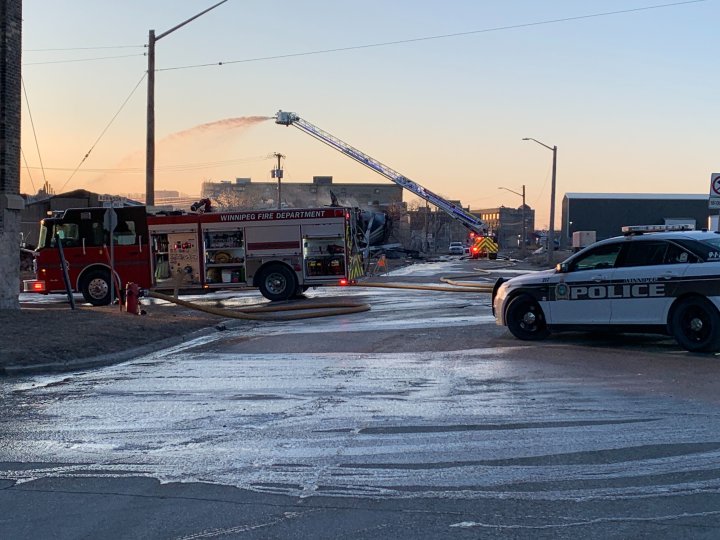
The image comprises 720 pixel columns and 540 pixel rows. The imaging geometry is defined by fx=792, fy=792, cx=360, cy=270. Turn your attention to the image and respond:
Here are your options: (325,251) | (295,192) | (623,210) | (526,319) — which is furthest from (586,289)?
(295,192)

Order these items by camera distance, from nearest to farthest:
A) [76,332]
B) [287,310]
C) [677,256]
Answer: [677,256] → [76,332] → [287,310]

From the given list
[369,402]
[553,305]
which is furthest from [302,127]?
[369,402]

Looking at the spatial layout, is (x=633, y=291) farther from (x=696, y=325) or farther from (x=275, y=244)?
(x=275, y=244)

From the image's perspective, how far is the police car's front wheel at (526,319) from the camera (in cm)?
1359

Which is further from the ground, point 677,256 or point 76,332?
point 677,256

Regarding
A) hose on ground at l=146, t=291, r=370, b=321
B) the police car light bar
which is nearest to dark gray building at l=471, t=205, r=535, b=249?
hose on ground at l=146, t=291, r=370, b=321

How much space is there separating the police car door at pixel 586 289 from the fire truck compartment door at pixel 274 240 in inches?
461

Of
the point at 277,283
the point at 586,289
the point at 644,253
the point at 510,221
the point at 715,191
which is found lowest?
the point at 277,283

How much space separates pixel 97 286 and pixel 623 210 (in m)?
84.3

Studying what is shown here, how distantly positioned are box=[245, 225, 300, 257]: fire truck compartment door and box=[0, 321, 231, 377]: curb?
7733 mm

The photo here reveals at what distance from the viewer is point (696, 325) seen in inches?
455

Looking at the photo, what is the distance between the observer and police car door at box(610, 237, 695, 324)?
11812 mm

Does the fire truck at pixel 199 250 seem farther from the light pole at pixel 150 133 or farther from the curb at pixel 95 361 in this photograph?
the curb at pixel 95 361

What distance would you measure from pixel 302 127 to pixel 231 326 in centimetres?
4382
